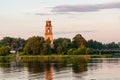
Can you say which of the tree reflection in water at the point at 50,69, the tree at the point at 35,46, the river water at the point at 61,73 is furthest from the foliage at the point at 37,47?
the river water at the point at 61,73

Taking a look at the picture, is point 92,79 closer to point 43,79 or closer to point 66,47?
point 43,79

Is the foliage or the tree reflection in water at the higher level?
the foliage

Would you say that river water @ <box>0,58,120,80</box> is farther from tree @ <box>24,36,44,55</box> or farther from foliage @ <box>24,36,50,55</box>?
tree @ <box>24,36,44,55</box>

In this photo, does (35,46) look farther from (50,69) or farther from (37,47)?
(50,69)

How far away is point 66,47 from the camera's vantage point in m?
187

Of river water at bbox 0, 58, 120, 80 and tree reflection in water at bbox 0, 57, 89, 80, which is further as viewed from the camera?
tree reflection in water at bbox 0, 57, 89, 80

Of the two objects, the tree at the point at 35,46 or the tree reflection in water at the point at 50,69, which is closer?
the tree reflection in water at the point at 50,69

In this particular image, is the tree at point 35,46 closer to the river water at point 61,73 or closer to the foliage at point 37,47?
the foliage at point 37,47

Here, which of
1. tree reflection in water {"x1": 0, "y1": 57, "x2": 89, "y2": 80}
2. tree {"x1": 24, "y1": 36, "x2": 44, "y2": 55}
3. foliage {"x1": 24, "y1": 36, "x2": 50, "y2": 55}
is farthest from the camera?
tree {"x1": 24, "y1": 36, "x2": 44, "y2": 55}

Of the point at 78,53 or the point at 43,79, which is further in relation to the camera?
the point at 78,53

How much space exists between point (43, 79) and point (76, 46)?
464 ft

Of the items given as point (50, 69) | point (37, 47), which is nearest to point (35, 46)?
point (37, 47)

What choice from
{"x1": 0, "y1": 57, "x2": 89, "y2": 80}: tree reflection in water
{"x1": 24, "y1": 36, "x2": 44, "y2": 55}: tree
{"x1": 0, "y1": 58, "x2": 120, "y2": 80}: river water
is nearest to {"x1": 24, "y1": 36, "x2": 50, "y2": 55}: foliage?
{"x1": 24, "y1": 36, "x2": 44, "y2": 55}: tree

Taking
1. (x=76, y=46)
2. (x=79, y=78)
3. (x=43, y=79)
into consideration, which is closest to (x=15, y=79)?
(x=43, y=79)
